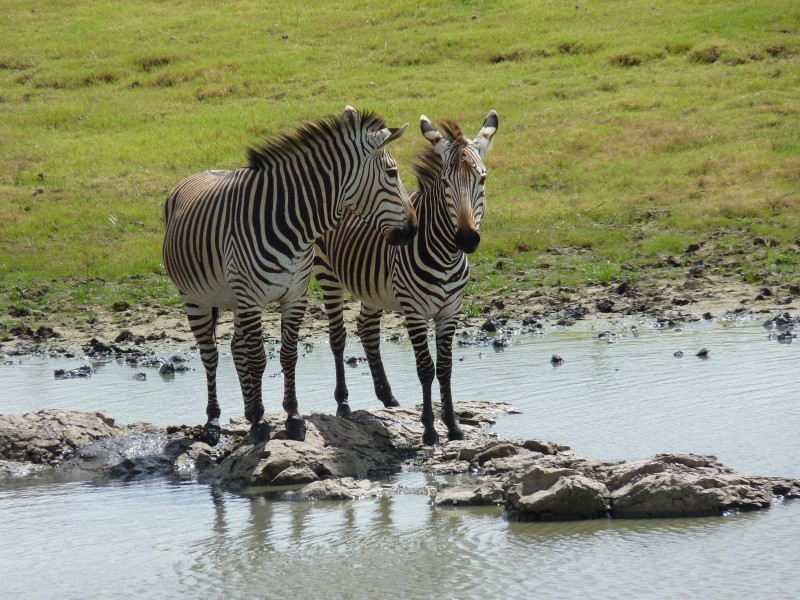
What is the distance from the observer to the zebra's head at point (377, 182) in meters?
8.84

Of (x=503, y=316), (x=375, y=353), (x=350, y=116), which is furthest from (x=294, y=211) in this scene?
(x=503, y=316)

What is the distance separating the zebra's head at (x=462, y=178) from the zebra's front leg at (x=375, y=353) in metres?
1.86

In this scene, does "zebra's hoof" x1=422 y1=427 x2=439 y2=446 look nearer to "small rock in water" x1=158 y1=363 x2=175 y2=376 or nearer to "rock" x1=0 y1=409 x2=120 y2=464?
"rock" x1=0 y1=409 x2=120 y2=464

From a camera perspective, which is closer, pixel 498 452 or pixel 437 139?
pixel 498 452

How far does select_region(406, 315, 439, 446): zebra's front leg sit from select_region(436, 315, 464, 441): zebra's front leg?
0.33 feet

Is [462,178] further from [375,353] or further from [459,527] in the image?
[459,527]

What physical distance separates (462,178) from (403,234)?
2.07 feet

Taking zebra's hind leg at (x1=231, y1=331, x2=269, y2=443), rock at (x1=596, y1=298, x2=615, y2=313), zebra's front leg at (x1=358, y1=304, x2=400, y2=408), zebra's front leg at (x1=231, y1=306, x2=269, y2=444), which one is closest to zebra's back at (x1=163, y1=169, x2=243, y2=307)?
zebra's hind leg at (x1=231, y1=331, x2=269, y2=443)

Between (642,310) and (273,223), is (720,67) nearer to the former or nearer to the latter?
(642,310)

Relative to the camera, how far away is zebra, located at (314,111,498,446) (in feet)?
29.0

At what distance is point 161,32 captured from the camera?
126ft

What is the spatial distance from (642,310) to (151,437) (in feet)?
24.7

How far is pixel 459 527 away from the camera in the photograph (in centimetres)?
723

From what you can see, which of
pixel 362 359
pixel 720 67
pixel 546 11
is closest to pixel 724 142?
pixel 720 67
